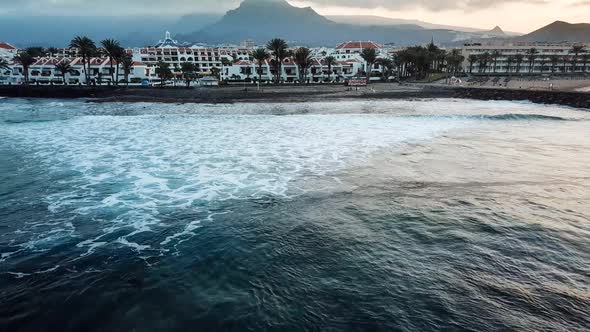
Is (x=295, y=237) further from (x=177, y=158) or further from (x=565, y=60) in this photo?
(x=565, y=60)

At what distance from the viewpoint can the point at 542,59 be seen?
436 feet

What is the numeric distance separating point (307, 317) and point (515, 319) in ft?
13.0

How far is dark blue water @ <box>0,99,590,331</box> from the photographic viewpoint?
7.62 metres

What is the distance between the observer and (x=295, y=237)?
1096 cm

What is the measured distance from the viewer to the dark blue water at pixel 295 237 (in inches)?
300

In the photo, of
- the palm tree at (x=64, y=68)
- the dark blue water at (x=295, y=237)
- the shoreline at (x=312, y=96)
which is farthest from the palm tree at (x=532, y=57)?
the palm tree at (x=64, y=68)

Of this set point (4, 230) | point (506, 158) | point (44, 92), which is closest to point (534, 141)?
point (506, 158)

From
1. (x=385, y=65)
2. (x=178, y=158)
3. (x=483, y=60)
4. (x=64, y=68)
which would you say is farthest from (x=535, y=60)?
(x=178, y=158)

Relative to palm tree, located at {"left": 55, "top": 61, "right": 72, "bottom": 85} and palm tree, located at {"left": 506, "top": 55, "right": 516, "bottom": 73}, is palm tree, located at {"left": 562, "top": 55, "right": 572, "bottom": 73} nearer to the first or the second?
palm tree, located at {"left": 506, "top": 55, "right": 516, "bottom": 73}

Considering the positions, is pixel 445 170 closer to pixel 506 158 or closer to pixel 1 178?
pixel 506 158

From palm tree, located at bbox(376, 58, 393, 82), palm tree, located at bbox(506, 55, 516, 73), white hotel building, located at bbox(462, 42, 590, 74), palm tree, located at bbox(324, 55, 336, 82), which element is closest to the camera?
palm tree, located at bbox(324, 55, 336, 82)

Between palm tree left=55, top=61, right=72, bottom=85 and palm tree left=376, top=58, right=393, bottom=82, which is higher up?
palm tree left=376, top=58, right=393, bottom=82

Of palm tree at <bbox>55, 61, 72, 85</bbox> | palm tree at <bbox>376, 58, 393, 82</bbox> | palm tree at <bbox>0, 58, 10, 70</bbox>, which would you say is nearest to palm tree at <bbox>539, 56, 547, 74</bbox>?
palm tree at <bbox>376, 58, 393, 82</bbox>

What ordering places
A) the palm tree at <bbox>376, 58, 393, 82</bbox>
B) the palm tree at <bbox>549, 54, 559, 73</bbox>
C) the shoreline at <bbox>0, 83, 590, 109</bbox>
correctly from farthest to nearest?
the palm tree at <bbox>549, 54, 559, 73</bbox> → the palm tree at <bbox>376, 58, 393, 82</bbox> → the shoreline at <bbox>0, 83, 590, 109</bbox>
